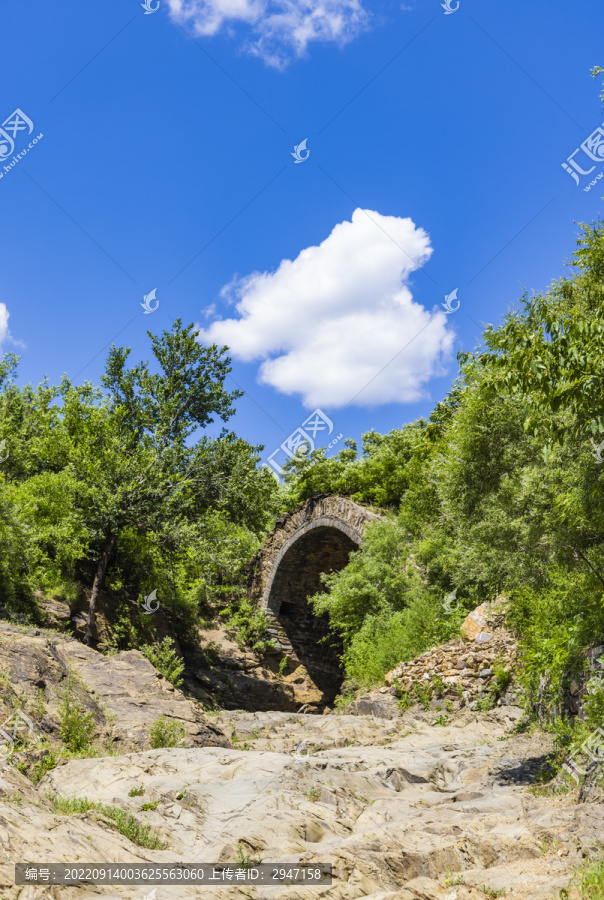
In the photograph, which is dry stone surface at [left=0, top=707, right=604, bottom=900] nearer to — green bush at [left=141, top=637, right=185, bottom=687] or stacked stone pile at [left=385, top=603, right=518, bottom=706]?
stacked stone pile at [left=385, top=603, right=518, bottom=706]

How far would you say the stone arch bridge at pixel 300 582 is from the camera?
24.8 metres

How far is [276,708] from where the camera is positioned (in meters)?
22.2

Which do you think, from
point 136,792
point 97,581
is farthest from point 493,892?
point 97,581

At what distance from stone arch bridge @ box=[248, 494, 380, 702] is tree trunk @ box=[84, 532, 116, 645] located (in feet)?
31.5

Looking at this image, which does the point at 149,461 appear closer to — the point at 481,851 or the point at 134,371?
the point at 134,371

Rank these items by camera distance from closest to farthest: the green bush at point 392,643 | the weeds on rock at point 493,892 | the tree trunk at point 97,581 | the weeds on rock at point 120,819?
the weeds on rock at point 493,892, the weeds on rock at point 120,819, the green bush at point 392,643, the tree trunk at point 97,581

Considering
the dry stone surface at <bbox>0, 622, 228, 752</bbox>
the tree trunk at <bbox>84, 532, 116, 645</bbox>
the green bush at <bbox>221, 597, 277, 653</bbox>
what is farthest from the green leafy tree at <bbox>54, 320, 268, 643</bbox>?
the green bush at <bbox>221, 597, 277, 653</bbox>

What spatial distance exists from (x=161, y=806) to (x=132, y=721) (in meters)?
3.75

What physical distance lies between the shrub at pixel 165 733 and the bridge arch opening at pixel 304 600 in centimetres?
1645

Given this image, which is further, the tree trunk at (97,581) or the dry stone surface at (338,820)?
the tree trunk at (97,581)

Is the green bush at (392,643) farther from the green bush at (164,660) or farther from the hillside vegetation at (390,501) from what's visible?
the green bush at (164,660)

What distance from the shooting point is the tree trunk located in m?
14.1

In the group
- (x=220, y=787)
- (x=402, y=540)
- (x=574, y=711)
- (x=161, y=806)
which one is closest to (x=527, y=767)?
(x=574, y=711)
